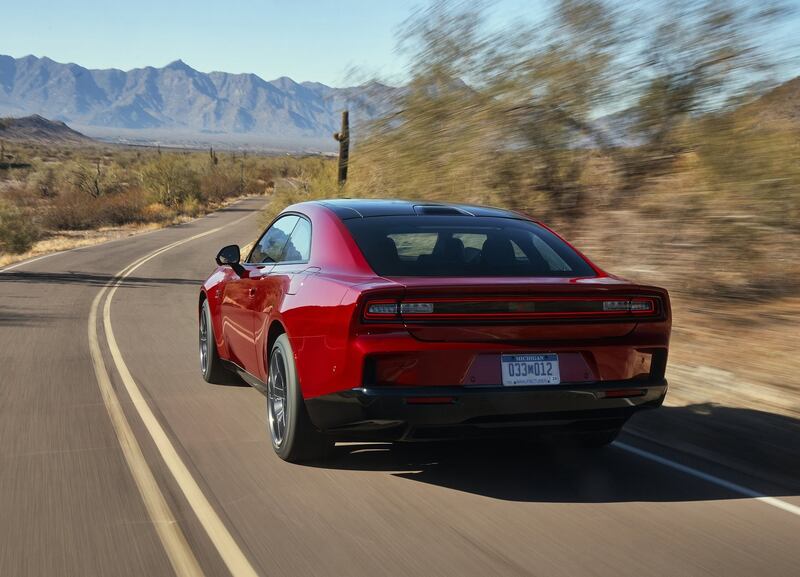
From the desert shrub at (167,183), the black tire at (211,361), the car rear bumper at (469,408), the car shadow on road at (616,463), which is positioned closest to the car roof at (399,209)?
the car rear bumper at (469,408)

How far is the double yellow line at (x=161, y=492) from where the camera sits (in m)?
4.09

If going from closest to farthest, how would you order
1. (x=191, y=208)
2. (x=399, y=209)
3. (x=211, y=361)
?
(x=399, y=209), (x=211, y=361), (x=191, y=208)

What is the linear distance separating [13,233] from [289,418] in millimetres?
32316

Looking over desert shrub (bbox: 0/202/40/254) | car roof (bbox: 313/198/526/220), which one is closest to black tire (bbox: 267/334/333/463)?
car roof (bbox: 313/198/526/220)

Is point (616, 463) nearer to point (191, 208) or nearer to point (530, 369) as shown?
point (530, 369)

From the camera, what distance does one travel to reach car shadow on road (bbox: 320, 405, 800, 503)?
16.9ft

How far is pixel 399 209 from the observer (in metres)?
6.11

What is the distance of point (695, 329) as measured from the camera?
10070 millimetres

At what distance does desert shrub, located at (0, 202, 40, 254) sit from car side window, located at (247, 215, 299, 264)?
29.6 meters

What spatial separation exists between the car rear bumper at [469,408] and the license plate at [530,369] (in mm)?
41

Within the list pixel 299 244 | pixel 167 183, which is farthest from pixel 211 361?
pixel 167 183

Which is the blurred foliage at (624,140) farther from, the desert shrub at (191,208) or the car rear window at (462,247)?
the desert shrub at (191,208)

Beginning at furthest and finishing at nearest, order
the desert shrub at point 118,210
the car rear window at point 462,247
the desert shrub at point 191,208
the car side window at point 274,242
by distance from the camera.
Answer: the desert shrub at point 191,208 < the desert shrub at point 118,210 < the car side window at point 274,242 < the car rear window at point 462,247

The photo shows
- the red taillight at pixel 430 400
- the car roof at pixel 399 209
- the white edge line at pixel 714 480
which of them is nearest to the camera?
the red taillight at pixel 430 400
